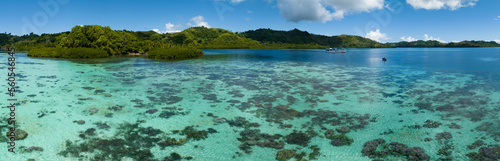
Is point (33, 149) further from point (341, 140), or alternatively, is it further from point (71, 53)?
point (71, 53)

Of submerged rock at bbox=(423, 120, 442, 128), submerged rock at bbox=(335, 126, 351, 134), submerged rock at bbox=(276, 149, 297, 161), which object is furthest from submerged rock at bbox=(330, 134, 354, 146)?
submerged rock at bbox=(423, 120, 442, 128)

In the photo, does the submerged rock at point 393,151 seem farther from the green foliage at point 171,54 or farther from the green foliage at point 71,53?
the green foliage at point 71,53

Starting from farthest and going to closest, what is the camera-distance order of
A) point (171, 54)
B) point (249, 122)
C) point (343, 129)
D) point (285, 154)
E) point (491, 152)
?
point (171, 54)
point (249, 122)
point (343, 129)
point (491, 152)
point (285, 154)

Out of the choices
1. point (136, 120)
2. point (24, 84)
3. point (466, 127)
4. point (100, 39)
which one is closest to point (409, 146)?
point (466, 127)

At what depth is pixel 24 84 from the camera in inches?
960

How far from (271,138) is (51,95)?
57.3ft

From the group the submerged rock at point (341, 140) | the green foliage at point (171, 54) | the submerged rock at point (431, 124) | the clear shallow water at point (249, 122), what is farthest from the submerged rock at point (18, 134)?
the green foliage at point (171, 54)

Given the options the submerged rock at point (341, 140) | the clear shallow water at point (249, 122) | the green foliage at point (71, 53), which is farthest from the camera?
the green foliage at point (71, 53)

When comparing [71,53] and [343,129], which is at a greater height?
[71,53]

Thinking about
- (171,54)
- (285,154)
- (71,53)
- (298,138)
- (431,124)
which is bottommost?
(285,154)

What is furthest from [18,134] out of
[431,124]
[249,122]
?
[431,124]

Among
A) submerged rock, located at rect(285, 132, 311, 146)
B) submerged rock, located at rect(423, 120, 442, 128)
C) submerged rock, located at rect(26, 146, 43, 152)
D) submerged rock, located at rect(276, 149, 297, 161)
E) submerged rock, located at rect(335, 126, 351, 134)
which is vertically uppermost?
submerged rock, located at rect(423, 120, 442, 128)

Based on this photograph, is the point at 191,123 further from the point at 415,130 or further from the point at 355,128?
the point at 415,130

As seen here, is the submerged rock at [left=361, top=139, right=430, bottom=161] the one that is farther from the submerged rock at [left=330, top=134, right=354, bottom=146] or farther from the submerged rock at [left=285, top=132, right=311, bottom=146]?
the submerged rock at [left=285, top=132, right=311, bottom=146]
